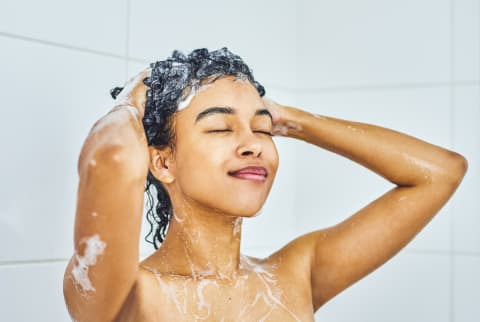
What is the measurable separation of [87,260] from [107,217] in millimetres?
78

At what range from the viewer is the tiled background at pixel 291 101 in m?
1.38

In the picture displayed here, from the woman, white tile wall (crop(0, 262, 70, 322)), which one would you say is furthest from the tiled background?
the woman

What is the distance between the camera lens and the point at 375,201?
1.39 meters

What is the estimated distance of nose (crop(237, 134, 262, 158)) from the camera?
118cm

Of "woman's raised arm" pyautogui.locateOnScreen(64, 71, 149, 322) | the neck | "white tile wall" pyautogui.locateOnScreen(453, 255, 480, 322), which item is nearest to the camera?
"woman's raised arm" pyautogui.locateOnScreen(64, 71, 149, 322)

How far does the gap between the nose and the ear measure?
0.47ft

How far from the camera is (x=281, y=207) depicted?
6.66ft

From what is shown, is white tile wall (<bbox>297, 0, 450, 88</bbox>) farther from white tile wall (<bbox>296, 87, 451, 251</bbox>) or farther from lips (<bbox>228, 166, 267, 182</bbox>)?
lips (<bbox>228, 166, 267, 182</bbox>)

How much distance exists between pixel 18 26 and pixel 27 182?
31 centimetres

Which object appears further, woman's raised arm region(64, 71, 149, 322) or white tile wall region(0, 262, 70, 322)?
white tile wall region(0, 262, 70, 322)

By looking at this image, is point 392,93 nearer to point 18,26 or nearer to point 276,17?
point 276,17

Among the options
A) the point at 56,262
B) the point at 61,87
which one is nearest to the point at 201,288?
the point at 56,262

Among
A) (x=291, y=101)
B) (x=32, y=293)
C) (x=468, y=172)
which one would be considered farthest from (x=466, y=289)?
(x=32, y=293)

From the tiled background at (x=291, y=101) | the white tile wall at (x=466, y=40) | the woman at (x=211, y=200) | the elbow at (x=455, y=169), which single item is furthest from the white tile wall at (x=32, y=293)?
the white tile wall at (x=466, y=40)
